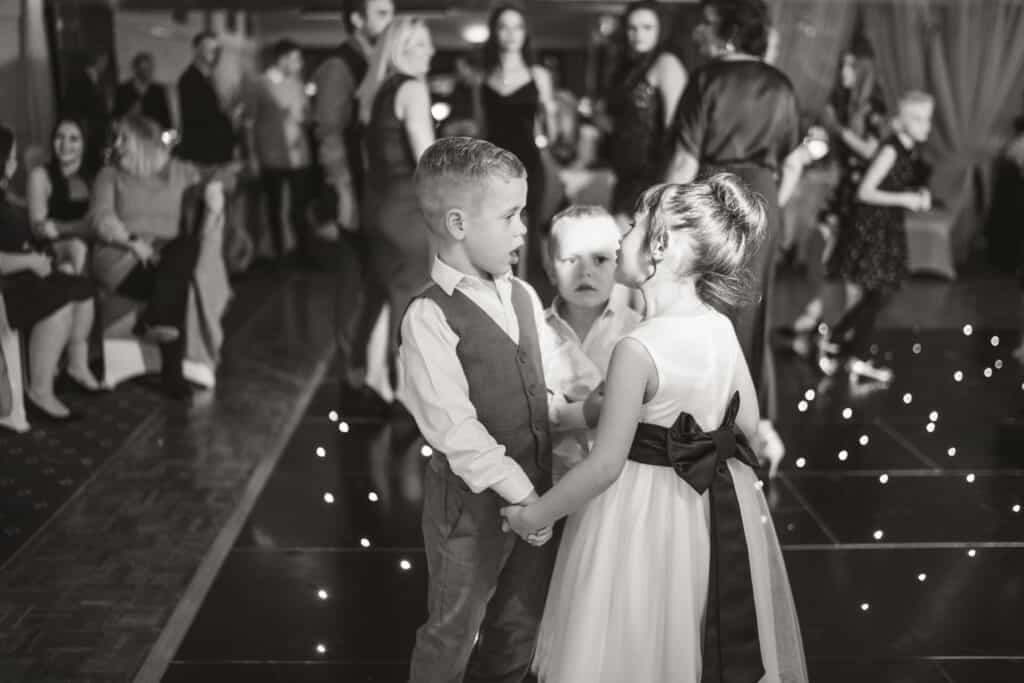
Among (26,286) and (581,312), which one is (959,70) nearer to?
(26,286)

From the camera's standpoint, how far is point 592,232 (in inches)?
106

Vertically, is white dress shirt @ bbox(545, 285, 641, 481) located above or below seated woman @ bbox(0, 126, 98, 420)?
above

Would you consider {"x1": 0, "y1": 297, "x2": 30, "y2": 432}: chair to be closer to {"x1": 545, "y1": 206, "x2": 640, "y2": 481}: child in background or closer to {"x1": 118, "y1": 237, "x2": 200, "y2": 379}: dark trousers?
{"x1": 118, "y1": 237, "x2": 200, "y2": 379}: dark trousers

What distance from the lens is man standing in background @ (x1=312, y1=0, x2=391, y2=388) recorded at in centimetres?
528

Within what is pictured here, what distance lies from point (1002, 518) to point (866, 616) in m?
1.04

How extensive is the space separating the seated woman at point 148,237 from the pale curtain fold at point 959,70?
649 centimetres

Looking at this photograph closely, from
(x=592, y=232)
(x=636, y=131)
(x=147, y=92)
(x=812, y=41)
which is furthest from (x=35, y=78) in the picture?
(x=812, y=41)

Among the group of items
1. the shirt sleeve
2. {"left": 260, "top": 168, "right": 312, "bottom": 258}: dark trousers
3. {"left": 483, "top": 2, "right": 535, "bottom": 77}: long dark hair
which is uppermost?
{"left": 483, "top": 2, "right": 535, "bottom": 77}: long dark hair

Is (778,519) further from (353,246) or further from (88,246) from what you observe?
(88,246)

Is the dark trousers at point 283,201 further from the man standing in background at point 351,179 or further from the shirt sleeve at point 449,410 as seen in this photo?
the shirt sleeve at point 449,410

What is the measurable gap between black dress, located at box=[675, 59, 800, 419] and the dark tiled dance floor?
0.81 meters

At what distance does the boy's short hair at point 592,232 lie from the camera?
271cm

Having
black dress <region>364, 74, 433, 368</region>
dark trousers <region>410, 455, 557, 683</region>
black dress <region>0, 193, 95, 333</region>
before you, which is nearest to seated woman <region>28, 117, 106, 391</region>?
black dress <region>0, 193, 95, 333</region>

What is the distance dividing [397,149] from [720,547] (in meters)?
2.99
